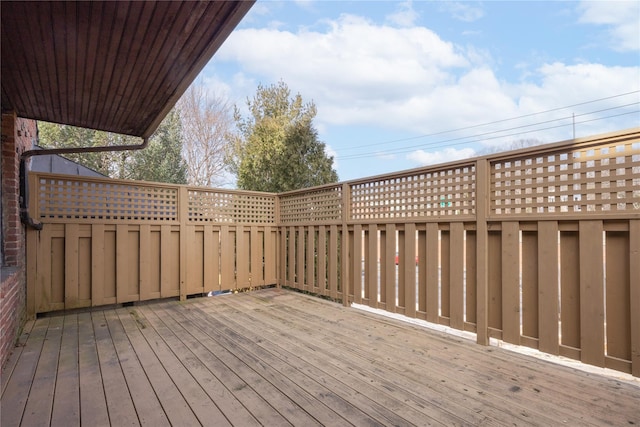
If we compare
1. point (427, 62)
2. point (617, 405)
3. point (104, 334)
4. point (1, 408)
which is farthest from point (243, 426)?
point (427, 62)

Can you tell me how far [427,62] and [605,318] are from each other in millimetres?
15211

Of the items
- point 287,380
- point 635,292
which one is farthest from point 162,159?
point 635,292

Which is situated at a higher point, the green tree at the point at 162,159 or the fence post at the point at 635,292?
the green tree at the point at 162,159

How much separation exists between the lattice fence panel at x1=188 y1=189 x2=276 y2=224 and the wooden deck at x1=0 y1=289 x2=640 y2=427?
1768mm

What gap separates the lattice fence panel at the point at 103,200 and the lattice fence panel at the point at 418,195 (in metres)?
2.45

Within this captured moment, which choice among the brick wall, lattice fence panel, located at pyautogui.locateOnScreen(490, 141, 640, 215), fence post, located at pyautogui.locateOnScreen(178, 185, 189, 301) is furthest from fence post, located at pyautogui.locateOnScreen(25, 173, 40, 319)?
lattice fence panel, located at pyautogui.locateOnScreen(490, 141, 640, 215)

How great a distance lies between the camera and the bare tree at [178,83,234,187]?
11.5m

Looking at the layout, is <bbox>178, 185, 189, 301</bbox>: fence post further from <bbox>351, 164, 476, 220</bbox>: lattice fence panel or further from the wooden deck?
<bbox>351, 164, 476, 220</bbox>: lattice fence panel

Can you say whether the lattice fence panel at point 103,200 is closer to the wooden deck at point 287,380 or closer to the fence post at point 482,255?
the wooden deck at point 287,380

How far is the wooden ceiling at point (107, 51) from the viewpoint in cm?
153

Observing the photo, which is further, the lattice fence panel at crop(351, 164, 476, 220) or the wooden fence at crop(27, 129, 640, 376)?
the lattice fence panel at crop(351, 164, 476, 220)

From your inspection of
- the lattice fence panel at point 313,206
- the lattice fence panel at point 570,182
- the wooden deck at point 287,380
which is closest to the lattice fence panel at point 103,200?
the wooden deck at point 287,380

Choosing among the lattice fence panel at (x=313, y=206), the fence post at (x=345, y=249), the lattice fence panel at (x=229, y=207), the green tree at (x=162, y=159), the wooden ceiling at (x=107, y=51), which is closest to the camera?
the wooden ceiling at (x=107, y=51)

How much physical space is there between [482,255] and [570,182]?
0.78m
